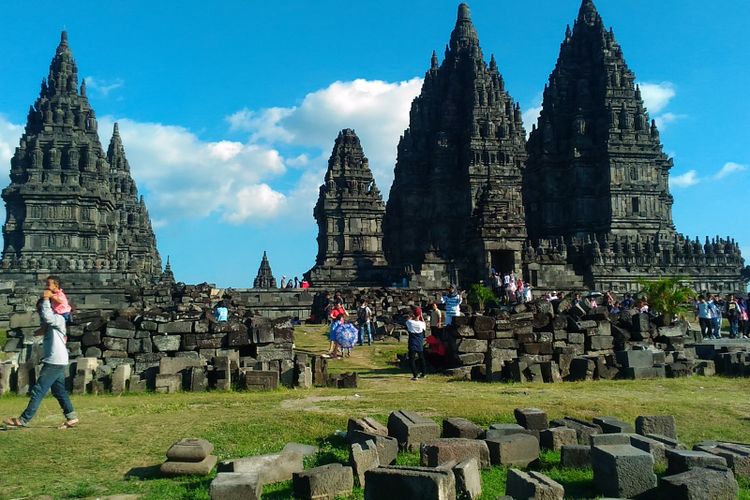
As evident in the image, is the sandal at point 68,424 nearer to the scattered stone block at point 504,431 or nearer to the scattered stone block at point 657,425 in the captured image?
the scattered stone block at point 504,431

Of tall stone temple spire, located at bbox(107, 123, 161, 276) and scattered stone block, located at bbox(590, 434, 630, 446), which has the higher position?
tall stone temple spire, located at bbox(107, 123, 161, 276)

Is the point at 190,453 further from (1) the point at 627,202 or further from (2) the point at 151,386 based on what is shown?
(1) the point at 627,202

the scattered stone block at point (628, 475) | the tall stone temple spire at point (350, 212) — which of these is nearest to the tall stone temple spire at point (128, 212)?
the tall stone temple spire at point (350, 212)

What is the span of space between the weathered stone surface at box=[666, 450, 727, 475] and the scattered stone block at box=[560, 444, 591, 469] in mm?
702

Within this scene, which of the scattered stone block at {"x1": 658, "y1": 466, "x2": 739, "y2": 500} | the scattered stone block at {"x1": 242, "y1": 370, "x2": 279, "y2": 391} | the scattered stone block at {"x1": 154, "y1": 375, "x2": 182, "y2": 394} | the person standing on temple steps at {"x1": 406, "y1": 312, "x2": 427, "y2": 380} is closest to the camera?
the scattered stone block at {"x1": 658, "y1": 466, "x2": 739, "y2": 500}

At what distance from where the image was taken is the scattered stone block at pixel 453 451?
6.01m

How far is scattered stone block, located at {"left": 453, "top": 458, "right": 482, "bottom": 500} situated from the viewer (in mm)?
5316

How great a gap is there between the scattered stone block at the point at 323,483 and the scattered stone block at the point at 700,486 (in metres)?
2.40

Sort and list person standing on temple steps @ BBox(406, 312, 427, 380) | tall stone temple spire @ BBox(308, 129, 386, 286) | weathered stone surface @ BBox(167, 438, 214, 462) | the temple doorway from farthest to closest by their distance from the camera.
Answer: tall stone temple spire @ BBox(308, 129, 386, 286), the temple doorway, person standing on temple steps @ BBox(406, 312, 427, 380), weathered stone surface @ BBox(167, 438, 214, 462)

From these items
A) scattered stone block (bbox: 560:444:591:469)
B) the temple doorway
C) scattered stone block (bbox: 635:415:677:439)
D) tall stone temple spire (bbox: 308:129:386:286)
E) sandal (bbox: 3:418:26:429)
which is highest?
tall stone temple spire (bbox: 308:129:386:286)

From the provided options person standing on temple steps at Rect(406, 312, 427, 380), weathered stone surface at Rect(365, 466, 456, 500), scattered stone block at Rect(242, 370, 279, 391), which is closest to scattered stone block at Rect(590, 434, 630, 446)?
weathered stone surface at Rect(365, 466, 456, 500)

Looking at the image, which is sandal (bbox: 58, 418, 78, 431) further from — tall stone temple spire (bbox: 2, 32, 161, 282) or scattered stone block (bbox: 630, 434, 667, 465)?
tall stone temple spire (bbox: 2, 32, 161, 282)

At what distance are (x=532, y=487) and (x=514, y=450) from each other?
1.41 meters

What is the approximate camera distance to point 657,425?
23.7ft
